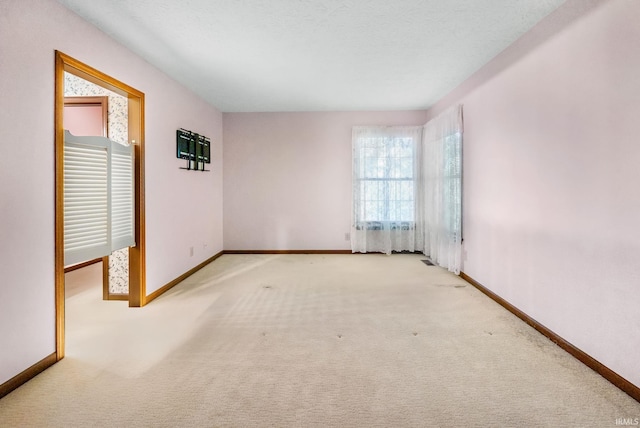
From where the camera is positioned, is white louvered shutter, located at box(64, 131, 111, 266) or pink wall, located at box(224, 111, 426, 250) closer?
white louvered shutter, located at box(64, 131, 111, 266)

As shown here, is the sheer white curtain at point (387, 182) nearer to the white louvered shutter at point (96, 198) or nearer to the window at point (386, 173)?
the window at point (386, 173)

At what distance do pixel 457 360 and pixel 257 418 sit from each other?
1436mm

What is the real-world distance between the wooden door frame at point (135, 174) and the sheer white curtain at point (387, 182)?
11.8 ft

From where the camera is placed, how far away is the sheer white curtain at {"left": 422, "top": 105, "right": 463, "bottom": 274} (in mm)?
4390

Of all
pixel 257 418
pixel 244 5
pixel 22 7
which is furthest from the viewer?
pixel 244 5

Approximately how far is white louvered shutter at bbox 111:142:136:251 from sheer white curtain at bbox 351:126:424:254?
370 cm

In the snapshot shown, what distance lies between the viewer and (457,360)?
227cm

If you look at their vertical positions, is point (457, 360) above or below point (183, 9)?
below

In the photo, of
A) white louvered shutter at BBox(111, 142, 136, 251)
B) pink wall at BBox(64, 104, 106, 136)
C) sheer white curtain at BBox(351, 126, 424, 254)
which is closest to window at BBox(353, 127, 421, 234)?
sheer white curtain at BBox(351, 126, 424, 254)

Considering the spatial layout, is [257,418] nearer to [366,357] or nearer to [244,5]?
[366,357]

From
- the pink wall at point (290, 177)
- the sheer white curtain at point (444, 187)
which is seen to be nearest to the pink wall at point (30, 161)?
the pink wall at point (290, 177)

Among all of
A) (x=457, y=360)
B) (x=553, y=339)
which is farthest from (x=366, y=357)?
(x=553, y=339)

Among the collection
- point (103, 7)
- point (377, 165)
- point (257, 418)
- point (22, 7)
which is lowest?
point (257, 418)

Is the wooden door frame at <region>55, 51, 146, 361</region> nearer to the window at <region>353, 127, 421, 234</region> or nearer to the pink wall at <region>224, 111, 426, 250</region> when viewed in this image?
the pink wall at <region>224, 111, 426, 250</region>
